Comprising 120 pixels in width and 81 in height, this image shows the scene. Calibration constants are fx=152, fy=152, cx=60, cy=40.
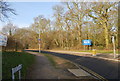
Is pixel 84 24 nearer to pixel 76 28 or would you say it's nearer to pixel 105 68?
pixel 76 28

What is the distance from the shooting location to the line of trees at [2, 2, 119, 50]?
3478cm

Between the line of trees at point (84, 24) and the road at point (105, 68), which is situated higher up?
the line of trees at point (84, 24)

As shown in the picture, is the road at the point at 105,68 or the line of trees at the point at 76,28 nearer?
the road at the point at 105,68

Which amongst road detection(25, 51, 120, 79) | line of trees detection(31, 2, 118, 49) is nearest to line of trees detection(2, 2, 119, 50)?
line of trees detection(31, 2, 118, 49)

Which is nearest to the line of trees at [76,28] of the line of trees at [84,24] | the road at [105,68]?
the line of trees at [84,24]

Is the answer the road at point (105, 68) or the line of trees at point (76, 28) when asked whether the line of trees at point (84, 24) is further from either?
the road at point (105, 68)

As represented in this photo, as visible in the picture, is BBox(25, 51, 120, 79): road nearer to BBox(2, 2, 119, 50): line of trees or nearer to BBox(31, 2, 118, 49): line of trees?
BBox(2, 2, 119, 50): line of trees

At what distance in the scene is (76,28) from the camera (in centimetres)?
4647

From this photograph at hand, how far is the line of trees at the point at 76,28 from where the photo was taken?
34781 millimetres

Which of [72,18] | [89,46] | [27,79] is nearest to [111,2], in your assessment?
[72,18]

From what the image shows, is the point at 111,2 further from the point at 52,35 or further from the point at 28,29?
the point at 28,29

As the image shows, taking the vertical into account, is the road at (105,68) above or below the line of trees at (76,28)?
below

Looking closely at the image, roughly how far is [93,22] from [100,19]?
1941 mm

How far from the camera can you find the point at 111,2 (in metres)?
34.5
